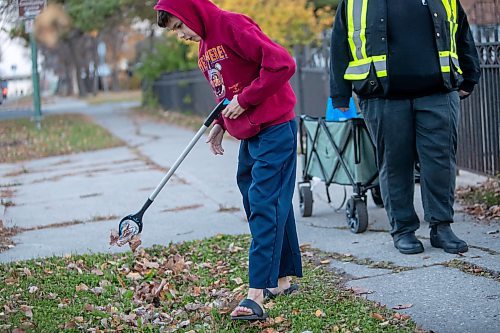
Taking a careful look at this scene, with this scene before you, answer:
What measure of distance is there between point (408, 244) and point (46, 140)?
42.0 ft

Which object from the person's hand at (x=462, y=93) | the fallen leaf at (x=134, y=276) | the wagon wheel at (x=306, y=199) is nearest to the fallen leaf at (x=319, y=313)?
the fallen leaf at (x=134, y=276)

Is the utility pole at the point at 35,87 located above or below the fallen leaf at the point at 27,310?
above

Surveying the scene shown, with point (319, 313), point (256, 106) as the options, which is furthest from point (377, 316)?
point (256, 106)

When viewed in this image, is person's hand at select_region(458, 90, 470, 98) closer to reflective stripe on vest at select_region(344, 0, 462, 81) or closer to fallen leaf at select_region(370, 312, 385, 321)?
reflective stripe on vest at select_region(344, 0, 462, 81)

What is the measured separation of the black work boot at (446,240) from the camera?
18.5 ft

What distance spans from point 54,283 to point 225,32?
7.11 feet

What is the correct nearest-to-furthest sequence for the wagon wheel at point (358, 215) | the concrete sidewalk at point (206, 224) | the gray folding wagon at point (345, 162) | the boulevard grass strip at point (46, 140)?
the concrete sidewalk at point (206, 224), the wagon wheel at point (358, 215), the gray folding wagon at point (345, 162), the boulevard grass strip at point (46, 140)

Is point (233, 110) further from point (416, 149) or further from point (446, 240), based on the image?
point (446, 240)

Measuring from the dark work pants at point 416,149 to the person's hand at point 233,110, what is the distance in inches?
62.1

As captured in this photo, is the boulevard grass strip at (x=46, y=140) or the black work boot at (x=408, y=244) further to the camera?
the boulevard grass strip at (x=46, y=140)

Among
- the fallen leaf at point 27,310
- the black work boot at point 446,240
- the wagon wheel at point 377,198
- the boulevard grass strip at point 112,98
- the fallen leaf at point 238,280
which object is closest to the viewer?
the fallen leaf at point 27,310

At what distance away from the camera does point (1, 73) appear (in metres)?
15.5

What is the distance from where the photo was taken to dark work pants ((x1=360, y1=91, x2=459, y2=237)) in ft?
18.8

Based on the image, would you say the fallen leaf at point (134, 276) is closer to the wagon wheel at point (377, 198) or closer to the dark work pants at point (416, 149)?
the dark work pants at point (416, 149)
